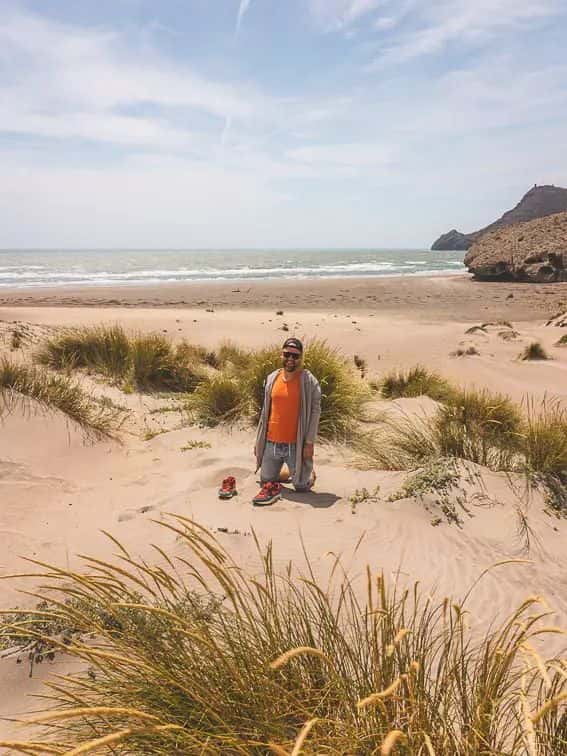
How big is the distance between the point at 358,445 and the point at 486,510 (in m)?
1.88

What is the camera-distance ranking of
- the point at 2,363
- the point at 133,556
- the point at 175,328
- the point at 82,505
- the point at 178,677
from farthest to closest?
the point at 175,328
the point at 2,363
the point at 82,505
the point at 133,556
the point at 178,677

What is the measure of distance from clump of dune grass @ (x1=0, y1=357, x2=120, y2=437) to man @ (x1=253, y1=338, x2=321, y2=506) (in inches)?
97.7

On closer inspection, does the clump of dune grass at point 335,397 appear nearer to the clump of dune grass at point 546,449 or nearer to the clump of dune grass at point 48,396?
the clump of dune grass at point 546,449

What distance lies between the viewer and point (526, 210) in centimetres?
12088

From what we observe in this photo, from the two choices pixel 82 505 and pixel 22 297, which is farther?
pixel 22 297

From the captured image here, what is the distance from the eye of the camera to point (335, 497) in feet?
15.4

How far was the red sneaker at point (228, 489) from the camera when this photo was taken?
465 centimetres

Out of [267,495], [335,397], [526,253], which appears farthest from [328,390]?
[526,253]

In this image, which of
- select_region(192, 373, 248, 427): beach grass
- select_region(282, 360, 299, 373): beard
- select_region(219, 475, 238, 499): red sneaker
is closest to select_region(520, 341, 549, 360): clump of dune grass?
select_region(192, 373, 248, 427): beach grass

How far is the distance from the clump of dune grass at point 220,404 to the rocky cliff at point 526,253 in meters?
26.1

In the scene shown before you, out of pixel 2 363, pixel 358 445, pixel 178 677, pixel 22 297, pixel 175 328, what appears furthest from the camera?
pixel 22 297

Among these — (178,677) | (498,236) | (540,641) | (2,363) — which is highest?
(498,236)

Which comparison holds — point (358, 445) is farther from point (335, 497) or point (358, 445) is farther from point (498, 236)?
point (498, 236)

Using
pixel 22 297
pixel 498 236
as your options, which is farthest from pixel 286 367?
pixel 498 236
